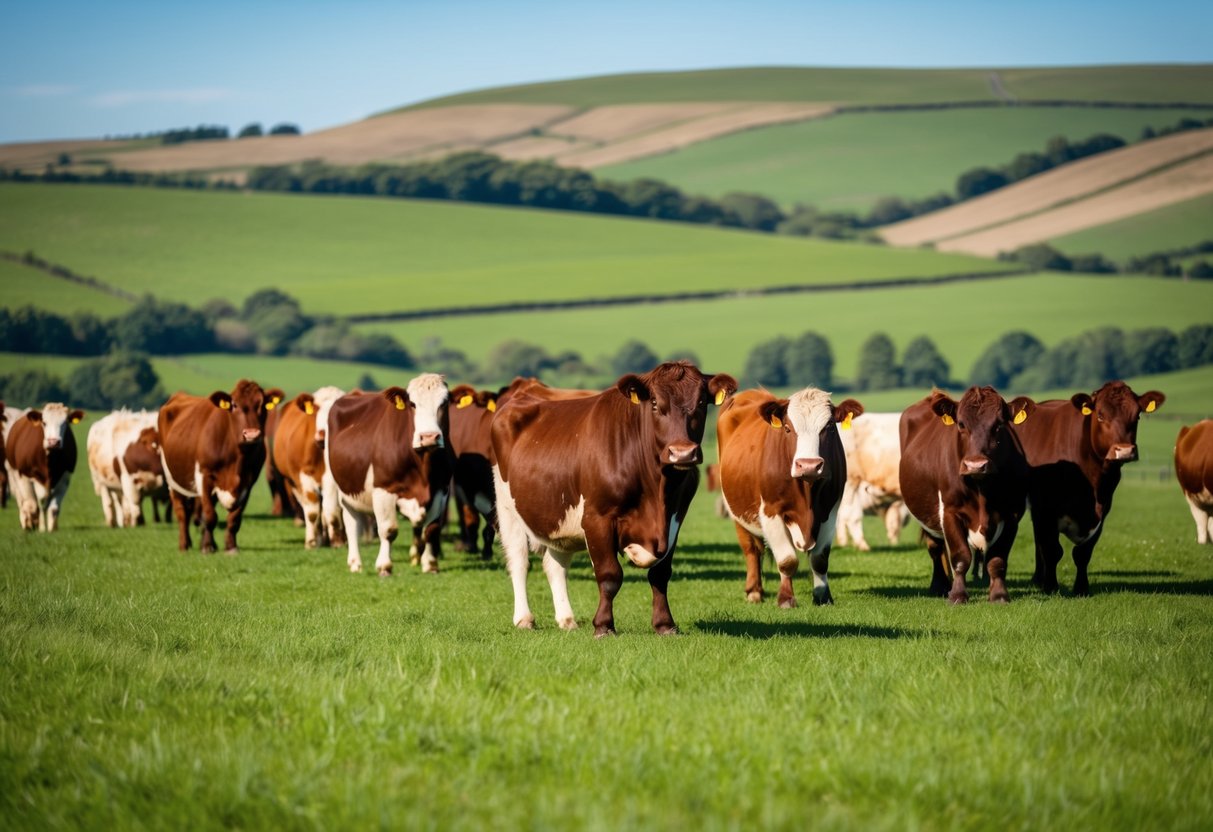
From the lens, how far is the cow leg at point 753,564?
16125 millimetres

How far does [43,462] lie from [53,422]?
81cm

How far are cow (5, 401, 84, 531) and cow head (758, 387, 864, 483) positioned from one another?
16.2 metres

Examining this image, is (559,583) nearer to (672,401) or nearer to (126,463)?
(672,401)

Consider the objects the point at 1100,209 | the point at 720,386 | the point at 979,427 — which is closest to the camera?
the point at 720,386

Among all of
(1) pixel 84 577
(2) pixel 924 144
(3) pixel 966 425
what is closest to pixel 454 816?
(3) pixel 966 425

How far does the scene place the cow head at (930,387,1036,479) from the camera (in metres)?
15.5

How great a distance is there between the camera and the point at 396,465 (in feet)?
63.9

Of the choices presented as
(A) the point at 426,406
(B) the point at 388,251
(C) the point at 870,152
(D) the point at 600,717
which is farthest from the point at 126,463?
(C) the point at 870,152

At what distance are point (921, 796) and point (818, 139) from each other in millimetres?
167807

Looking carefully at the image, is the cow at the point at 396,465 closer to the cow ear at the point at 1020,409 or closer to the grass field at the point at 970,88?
the cow ear at the point at 1020,409

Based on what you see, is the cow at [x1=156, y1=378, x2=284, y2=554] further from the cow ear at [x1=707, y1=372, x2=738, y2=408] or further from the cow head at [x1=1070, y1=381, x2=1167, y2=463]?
the cow head at [x1=1070, y1=381, x2=1167, y2=463]

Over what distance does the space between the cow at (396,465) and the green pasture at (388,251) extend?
284 ft

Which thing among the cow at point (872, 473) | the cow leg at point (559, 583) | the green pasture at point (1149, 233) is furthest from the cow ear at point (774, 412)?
the green pasture at point (1149, 233)

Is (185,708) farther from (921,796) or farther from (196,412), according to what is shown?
(196,412)
